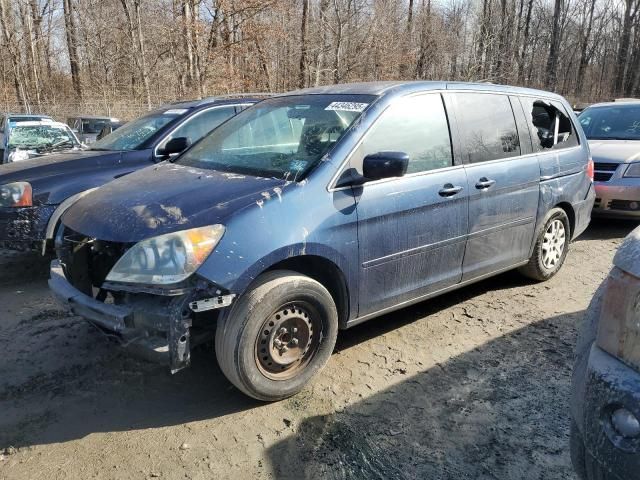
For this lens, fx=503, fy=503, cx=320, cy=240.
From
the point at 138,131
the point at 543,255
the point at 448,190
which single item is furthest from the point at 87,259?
the point at 543,255

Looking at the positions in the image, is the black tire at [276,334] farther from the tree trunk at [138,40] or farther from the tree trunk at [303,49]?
the tree trunk at [303,49]

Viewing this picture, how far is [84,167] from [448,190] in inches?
146

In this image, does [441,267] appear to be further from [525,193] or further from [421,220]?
[525,193]

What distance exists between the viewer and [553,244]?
4867mm

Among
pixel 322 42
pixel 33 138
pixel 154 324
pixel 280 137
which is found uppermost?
pixel 322 42

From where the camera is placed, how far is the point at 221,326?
275 cm

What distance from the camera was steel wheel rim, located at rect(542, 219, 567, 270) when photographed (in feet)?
15.6

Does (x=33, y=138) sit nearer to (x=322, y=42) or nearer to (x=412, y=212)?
(x=412, y=212)

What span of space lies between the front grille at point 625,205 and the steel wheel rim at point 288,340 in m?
5.48

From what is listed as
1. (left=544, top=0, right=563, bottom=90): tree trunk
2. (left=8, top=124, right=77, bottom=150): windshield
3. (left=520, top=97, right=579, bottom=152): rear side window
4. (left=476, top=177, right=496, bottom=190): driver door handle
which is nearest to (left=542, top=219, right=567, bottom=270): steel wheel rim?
(left=520, top=97, right=579, bottom=152): rear side window

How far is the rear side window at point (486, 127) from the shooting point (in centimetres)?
388

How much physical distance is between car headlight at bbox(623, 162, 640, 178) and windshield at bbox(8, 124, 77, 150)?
9543mm

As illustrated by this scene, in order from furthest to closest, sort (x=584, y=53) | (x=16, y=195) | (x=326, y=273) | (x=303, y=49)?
(x=584, y=53) < (x=303, y=49) < (x=16, y=195) < (x=326, y=273)

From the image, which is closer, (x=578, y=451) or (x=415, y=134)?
(x=578, y=451)
